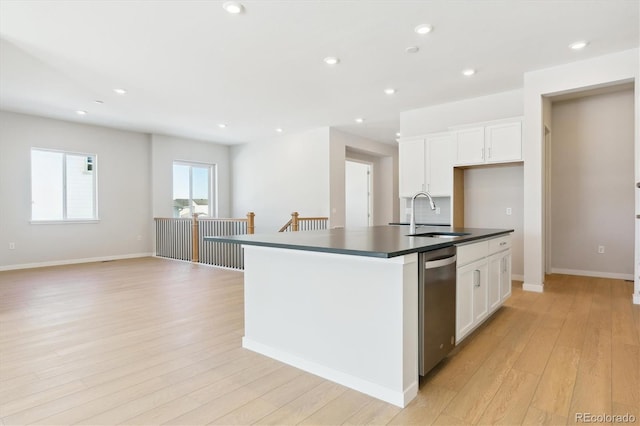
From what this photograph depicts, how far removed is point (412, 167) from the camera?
5.89m

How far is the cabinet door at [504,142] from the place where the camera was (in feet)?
15.6

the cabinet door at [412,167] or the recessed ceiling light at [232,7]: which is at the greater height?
the recessed ceiling light at [232,7]

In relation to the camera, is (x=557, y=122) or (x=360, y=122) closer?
(x=557, y=122)

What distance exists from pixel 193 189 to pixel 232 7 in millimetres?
6821

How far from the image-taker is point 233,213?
32.2 feet

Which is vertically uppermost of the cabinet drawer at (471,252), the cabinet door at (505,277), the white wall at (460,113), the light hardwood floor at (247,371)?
the white wall at (460,113)

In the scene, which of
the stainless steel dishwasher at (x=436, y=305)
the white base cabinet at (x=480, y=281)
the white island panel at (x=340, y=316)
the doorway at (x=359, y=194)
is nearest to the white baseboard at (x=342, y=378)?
the white island panel at (x=340, y=316)

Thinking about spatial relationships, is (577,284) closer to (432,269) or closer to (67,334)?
(432,269)

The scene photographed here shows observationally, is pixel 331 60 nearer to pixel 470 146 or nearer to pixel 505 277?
pixel 470 146

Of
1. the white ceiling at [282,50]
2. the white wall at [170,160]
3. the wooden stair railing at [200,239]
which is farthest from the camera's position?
the white wall at [170,160]

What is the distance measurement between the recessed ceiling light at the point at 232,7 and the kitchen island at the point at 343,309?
2.05 m

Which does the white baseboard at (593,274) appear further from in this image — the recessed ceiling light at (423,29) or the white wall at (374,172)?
the recessed ceiling light at (423,29)

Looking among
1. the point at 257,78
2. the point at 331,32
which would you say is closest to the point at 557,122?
the point at 331,32

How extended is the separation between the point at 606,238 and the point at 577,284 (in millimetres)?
1022
